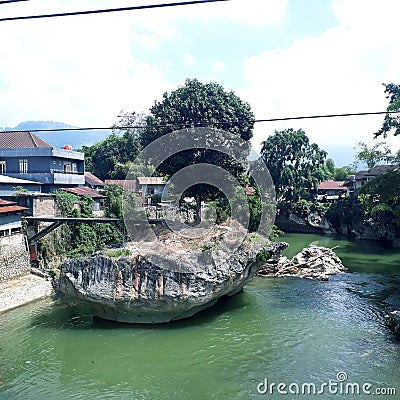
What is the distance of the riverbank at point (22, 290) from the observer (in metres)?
21.1

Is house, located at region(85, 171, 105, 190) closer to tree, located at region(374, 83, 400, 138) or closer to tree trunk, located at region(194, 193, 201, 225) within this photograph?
tree trunk, located at region(194, 193, 201, 225)

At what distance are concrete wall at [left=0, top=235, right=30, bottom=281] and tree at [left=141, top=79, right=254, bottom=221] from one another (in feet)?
33.2

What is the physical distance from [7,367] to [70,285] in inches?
172

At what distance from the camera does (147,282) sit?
18.4m

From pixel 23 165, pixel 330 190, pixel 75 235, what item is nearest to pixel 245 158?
pixel 75 235

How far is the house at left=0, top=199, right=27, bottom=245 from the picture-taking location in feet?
78.4

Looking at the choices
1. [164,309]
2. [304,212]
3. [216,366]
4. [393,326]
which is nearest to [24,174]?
[164,309]

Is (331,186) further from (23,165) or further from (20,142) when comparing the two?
(23,165)

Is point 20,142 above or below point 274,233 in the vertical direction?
above

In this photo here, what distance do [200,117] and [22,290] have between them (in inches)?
599

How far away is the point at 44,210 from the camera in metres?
28.3

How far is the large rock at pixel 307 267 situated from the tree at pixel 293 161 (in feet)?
63.7

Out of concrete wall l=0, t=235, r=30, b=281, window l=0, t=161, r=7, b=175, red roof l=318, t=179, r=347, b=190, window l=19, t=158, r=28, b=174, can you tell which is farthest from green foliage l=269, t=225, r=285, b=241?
red roof l=318, t=179, r=347, b=190

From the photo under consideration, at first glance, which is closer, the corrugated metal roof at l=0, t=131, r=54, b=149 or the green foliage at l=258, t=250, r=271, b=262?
the green foliage at l=258, t=250, r=271, b=262
